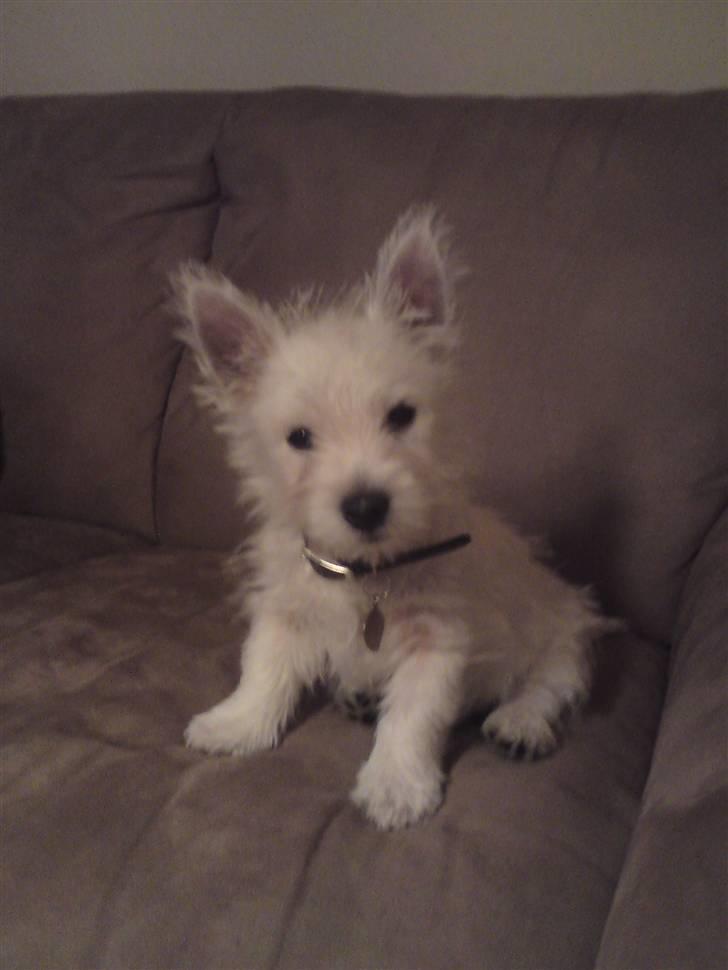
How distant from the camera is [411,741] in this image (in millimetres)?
1100

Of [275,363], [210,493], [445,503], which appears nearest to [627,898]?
[445,503]

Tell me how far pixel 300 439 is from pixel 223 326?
22cm

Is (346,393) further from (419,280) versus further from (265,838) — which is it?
(265,838)

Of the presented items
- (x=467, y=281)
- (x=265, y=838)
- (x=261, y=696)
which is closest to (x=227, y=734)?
(x=261, y=696)

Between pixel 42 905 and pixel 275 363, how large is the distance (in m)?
0.78

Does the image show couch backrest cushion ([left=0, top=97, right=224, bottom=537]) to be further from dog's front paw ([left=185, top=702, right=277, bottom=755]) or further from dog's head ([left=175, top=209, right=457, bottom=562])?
dog's front paw ([left=185, top=702, right=277, bottom=755])

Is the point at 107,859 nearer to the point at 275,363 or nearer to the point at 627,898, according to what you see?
the point at 627,898

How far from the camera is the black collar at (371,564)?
1.18 metres

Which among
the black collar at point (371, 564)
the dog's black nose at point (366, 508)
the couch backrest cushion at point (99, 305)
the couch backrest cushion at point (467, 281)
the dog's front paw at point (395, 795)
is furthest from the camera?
the couch backrest cushion at point (99, 305)

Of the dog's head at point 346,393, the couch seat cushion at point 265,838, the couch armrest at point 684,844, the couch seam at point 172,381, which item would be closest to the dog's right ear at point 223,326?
the dog's head at point 346,393

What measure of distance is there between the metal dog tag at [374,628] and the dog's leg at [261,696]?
0.13m

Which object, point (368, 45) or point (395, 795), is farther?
point (368, 45)

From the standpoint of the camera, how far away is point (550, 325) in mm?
1567

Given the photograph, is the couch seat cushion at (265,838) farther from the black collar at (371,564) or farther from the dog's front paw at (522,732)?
the black collar at (371,564)
